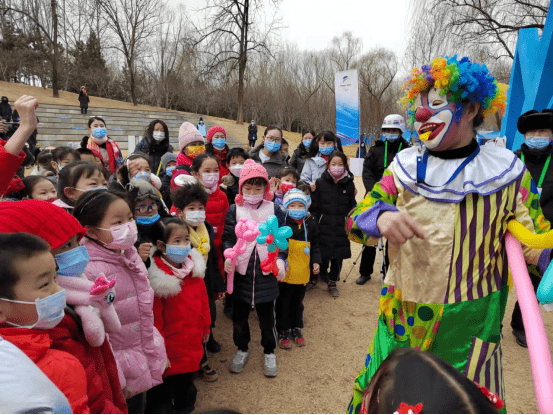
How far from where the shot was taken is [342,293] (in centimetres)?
470

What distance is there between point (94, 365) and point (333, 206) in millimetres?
3381

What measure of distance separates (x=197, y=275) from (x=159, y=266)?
26 cm

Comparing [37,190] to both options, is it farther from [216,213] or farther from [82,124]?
[82,124]

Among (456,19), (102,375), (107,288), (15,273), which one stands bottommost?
(102,375)

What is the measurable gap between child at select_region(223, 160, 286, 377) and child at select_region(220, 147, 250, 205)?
99cm

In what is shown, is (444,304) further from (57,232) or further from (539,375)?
(57,232)

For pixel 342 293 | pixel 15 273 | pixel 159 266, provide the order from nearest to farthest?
pixel 15 273, pixel 159 266, pixel 342 293

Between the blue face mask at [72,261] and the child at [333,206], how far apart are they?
3.23 meters

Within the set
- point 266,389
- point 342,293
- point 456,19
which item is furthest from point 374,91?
point 266,389

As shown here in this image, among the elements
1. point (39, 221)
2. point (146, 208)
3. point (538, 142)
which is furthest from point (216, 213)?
point (538, 142)

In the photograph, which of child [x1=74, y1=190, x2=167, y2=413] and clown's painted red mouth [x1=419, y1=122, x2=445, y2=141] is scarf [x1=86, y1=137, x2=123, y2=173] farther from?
clown's painted red mouth [x1=419, y1=122, x2=445, y2=141]

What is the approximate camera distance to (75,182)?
8.17 ft

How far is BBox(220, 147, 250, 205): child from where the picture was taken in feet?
13.6

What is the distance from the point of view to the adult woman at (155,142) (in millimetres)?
5070
